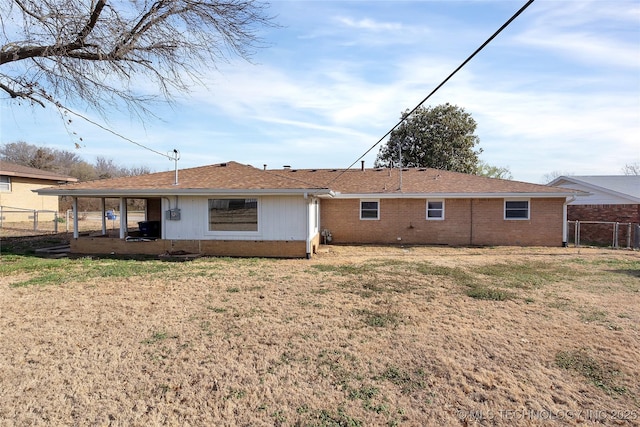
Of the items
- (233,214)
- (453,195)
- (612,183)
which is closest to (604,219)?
(612,183)

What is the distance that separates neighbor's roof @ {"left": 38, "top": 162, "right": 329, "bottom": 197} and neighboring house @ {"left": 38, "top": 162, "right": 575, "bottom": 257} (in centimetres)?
4

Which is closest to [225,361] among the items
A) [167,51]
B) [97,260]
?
[167,51]

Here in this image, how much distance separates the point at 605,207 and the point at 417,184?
36.7 feet

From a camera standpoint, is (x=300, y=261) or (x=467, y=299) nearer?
(x=467, y=299)

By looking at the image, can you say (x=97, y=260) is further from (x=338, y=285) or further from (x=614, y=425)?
(x=614, y=425)

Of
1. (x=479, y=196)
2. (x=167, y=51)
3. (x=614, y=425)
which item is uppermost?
(x=167, y=51)

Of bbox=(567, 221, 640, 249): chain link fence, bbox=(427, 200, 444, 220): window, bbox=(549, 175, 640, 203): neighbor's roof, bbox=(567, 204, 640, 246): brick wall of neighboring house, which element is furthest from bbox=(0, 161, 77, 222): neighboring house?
bbox=(549, 175, 640, 203): neighbor's roof

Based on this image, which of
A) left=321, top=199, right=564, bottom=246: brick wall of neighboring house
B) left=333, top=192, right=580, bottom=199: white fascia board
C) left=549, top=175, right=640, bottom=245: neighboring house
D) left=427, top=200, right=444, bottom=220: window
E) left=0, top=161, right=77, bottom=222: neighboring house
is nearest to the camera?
left=333, top=192, right=580, bottom=199: white fascia board

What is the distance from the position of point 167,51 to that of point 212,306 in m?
6.65

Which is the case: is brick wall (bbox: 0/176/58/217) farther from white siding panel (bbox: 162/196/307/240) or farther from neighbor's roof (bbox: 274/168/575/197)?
Result: neighbor's roof (bbox: 274/168/575/197)

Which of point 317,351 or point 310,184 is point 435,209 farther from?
point 317,351

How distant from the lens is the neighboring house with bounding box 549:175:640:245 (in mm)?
18500

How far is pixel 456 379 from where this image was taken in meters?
3.81

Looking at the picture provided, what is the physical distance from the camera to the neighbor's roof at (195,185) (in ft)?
38.4
